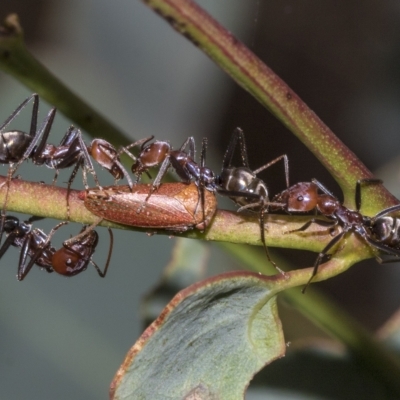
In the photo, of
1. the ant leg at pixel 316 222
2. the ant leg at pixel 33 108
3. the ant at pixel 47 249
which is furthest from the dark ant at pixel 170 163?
the ant leg at pixel 316 222

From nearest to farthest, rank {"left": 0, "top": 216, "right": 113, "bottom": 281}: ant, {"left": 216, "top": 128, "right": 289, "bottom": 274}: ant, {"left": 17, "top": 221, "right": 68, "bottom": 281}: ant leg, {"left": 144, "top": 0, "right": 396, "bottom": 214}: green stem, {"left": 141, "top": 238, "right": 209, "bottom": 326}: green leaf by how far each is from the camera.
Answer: {"left": 144, "top": 0, "right": 396, "bottom": 214}: green stem → {"left": 216, "top": 128, "right": 289, "bottom": 274}: ant → {"left": 0, "top": 216, "right": 113, "bottom": 281}: ant → {"left": 17, "top": 221, "right": 68, "bottom": 281}: ant leg → {"left": 141, "top": 238, "right": 209, "bottom": 326}: green leaf

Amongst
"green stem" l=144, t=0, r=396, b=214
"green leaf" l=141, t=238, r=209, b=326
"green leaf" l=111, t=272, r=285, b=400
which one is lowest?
"green leaf" l=111, t=272, r=285, b=400

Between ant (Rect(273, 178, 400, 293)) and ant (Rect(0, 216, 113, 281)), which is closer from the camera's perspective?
ant (Rect(273, 178, 400, 293))

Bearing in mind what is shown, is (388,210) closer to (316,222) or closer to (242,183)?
(316,222)

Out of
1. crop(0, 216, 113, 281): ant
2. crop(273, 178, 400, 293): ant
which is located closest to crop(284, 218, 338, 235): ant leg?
crop(273, 178, 400, 293): ant

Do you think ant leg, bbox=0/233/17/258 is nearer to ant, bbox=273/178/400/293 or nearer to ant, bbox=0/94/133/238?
ant, bbox=0/94/133/238

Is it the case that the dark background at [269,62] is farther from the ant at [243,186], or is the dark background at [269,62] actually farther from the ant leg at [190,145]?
the ant at [243,186]
